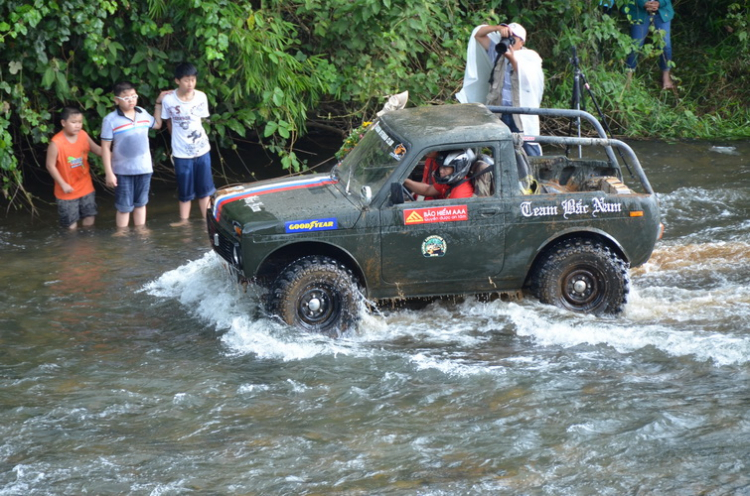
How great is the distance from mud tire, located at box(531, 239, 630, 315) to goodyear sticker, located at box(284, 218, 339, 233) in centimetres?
177

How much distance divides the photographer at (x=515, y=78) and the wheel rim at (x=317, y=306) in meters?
3.47

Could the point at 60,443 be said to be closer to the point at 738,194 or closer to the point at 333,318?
the point at 333,318

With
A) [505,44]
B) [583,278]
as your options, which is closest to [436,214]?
[583,278]

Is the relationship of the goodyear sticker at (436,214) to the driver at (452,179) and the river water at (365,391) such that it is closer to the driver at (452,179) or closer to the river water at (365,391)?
the driver at (452,179)

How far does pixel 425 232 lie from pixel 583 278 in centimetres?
144

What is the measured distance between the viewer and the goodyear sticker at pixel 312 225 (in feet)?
23.3

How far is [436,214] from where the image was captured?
7297mm

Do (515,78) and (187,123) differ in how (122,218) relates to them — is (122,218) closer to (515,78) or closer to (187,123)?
(187,123)

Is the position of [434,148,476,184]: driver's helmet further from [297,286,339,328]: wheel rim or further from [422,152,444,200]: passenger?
[297,286,339,328]: wheel rim

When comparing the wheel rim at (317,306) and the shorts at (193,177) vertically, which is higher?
the shorts at (193,177)

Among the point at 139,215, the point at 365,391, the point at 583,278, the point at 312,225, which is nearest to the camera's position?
the point at 365,391

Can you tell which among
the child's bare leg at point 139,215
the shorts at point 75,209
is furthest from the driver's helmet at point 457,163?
the shorts at point 75,209

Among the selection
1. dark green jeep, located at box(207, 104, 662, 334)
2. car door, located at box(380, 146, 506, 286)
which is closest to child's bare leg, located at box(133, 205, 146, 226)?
dark green jeep, located at box(207, 104, 662, 334)

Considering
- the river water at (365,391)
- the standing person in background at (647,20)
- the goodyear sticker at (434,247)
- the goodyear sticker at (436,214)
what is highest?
the standing person in background at (647,20)
